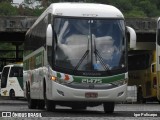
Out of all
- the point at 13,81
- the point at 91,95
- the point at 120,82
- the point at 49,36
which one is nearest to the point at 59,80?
the point at 91,95

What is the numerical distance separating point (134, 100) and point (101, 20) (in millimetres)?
22507

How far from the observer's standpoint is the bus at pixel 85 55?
19500 mm

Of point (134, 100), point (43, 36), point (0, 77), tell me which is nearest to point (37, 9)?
point (0, 77)

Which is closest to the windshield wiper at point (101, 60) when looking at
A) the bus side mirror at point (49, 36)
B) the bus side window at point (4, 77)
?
the bus side mirror at point (49, 36)

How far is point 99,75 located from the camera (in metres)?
19.6

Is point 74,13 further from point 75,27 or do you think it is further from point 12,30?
point 12,30

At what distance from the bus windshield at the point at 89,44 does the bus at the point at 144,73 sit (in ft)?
49.1

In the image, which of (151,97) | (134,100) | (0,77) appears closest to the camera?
(151,97)

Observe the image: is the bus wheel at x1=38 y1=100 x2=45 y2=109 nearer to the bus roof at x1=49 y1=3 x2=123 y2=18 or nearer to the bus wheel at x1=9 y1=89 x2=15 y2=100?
the bus roof at x1=49 y1=3 x2=123 y2=18

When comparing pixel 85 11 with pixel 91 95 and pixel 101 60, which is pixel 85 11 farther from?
pixel 91 95

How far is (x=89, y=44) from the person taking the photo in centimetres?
1986

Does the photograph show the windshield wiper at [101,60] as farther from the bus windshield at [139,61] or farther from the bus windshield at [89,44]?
the bus windshield at [139,61]

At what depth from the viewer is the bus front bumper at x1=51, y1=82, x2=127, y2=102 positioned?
1939cm

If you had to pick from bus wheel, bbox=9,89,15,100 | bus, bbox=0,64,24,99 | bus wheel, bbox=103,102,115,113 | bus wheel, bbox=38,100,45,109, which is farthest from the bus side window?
bus wheel, bbox=103,102,115,113
